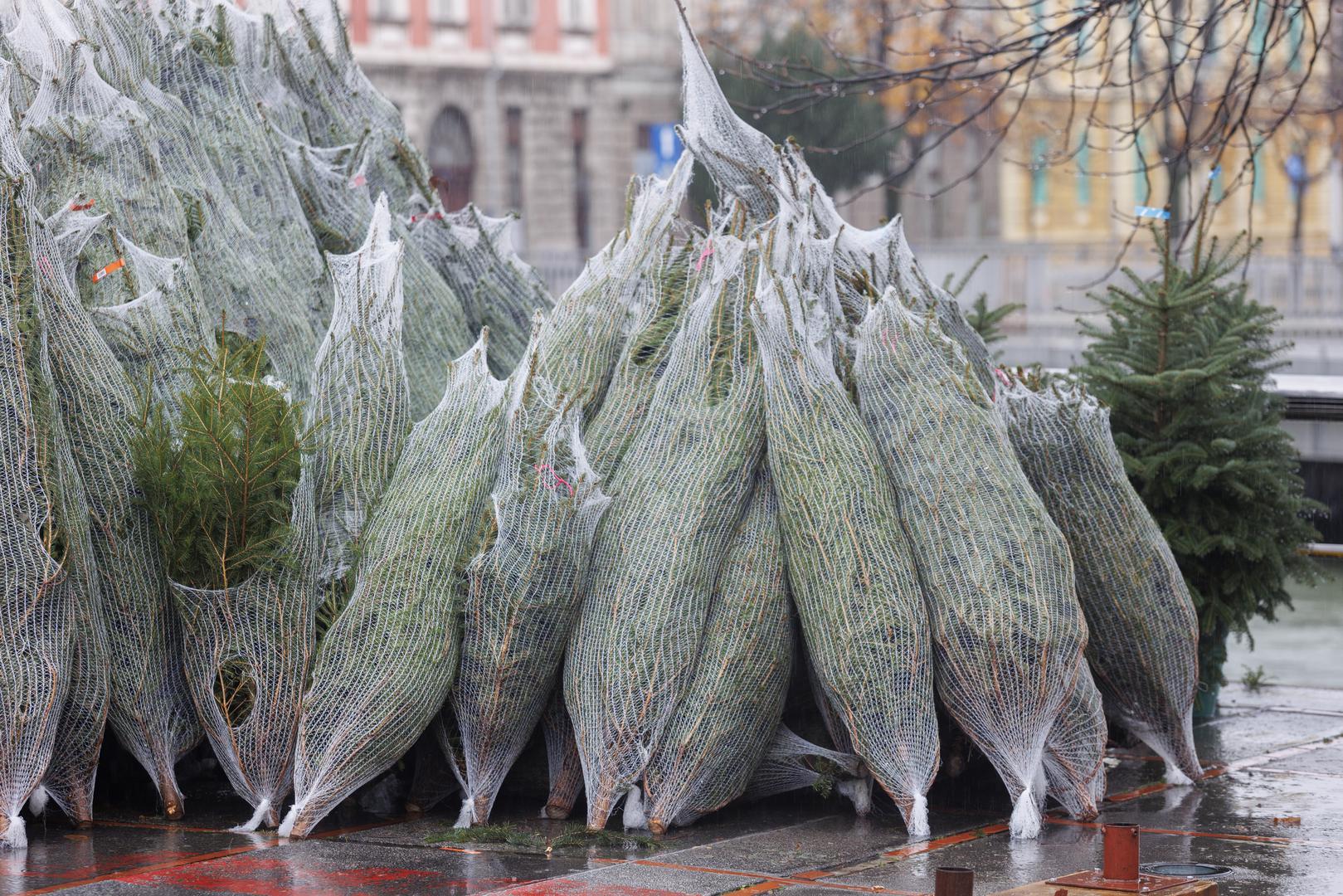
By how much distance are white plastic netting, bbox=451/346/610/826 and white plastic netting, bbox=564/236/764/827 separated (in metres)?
0.16

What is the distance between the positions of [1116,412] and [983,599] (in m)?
2.64

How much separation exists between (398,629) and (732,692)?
1.37 metres

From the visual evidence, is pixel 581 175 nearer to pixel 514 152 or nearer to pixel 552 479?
pixel 514 152

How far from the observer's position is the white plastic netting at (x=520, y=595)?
25.4 feet

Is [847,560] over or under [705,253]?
under

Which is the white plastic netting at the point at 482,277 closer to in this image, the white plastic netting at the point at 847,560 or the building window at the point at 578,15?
the white plastic netting at the point at 847,560

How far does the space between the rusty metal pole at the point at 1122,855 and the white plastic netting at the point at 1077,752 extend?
183cm

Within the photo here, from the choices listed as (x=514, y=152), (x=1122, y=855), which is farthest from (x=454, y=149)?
(x=1122, y=855)

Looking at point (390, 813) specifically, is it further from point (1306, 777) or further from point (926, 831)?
point (1306, 777)

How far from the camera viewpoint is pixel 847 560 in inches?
305

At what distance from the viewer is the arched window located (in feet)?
140

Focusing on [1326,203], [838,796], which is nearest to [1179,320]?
[838,796]

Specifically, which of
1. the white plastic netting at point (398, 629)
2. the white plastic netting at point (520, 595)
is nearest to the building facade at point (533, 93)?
the white plastic netting at point (398, 629)

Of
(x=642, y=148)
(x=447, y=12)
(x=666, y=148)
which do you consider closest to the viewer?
(x=666, y=148)
